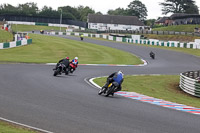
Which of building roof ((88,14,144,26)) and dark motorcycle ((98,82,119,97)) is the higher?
building roof ((88,14,144,26))

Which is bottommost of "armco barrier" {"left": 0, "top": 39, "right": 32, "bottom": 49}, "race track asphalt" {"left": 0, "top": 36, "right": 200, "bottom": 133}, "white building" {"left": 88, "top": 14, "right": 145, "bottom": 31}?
"race track asphalt" {"left": 0, "top": 36, "right": 200, "bottom": 133}

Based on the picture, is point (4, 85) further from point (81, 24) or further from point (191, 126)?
point (81, 24)

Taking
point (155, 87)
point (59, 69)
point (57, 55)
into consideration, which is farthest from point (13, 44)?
point (155, 87)

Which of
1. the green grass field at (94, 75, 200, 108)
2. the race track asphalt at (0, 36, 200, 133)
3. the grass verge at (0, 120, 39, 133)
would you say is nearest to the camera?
the grass verge at (0, 120, 39, 133)

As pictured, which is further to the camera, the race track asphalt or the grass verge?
the race track asphalt

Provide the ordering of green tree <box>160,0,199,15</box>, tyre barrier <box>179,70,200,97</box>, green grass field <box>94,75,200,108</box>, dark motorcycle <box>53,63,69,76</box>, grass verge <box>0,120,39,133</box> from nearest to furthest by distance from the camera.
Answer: grass verge <box>0,120,39,133</box>
green grass field <box>94,75,200,108</box>
tyre barrier <box>179,70,200,97</box>
dark motorcycle <box>53,63,69,76</box>
green tree <box>160,0,199,15</box>

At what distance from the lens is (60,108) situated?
40.4ft

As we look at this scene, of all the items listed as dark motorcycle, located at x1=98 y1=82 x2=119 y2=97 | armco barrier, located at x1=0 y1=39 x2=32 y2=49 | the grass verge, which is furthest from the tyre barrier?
armco barrier, located at x1=0 y1=39 x2=32 y2=49

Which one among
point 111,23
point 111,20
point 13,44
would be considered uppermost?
point 111,20

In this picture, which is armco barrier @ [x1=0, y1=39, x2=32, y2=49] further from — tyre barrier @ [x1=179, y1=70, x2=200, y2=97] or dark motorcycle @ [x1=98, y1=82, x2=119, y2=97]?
dark motorcycle @ [x1=98, y1=82, x2=119, y2=97]

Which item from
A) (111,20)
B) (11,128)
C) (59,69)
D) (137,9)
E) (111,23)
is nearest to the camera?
(11,128)

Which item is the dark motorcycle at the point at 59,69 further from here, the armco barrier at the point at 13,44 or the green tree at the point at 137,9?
the green tree at the point at 137,9

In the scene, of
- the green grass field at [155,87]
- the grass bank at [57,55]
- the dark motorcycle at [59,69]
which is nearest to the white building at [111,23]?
the grass bank at [57,55]

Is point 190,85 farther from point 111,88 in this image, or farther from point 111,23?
point 111,23
